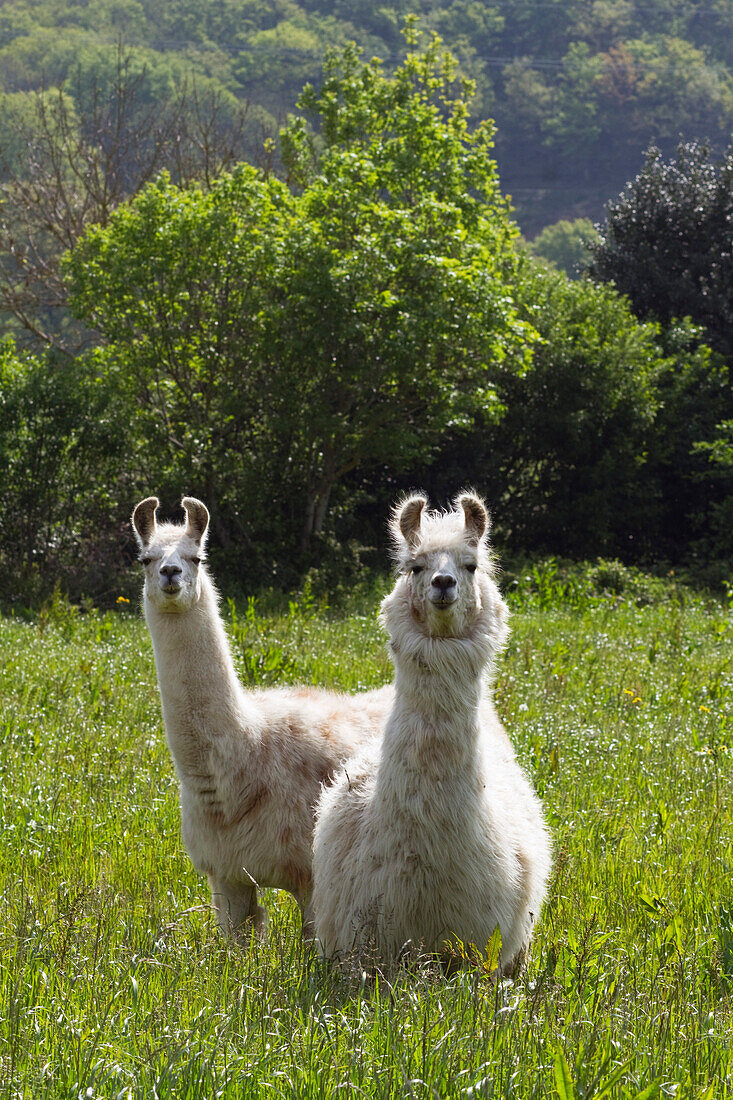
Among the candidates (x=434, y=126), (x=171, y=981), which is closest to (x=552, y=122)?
(x=434, y=126)

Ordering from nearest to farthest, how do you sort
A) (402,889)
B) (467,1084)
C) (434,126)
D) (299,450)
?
(467,1084), (402,889), (299,450), (434,126)

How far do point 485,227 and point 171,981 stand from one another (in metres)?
18.2

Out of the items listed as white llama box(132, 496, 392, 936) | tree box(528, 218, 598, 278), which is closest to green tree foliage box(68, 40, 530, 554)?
white llama box(132, 496, 392, 936)

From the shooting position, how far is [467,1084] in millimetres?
2594

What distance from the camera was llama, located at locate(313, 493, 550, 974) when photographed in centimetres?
357

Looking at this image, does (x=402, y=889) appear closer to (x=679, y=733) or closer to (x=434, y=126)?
(x=679, y=733)

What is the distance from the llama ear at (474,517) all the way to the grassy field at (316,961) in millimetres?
1388

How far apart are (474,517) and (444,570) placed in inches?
17.5

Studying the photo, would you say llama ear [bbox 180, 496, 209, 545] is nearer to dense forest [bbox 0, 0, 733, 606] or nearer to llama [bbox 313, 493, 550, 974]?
llama [bbox 313, 493, 550, 974]

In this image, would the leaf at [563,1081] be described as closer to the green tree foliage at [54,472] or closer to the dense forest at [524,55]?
the green tree foliage at [54,472]

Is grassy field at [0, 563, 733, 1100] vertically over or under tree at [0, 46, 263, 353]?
under

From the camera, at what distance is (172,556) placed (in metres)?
4.84

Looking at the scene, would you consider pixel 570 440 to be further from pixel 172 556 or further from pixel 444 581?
pixel 444 581

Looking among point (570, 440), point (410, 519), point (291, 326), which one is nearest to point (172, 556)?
point (410, 519)
